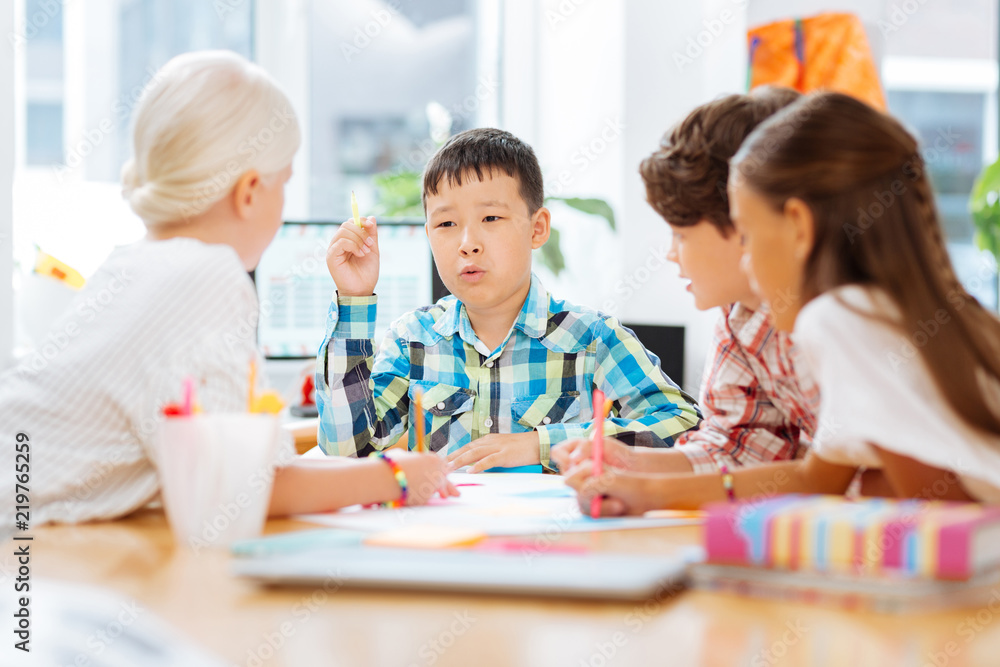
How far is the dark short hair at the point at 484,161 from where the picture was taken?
1.72 metres

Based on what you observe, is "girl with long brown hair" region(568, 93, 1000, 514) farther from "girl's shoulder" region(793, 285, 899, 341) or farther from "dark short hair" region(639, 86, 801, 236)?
"dark short hair" region(639, 86, 801, 236)

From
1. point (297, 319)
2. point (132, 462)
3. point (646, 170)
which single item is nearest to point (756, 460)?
point (646, 170)

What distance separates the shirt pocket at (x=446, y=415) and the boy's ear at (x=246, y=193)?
0.70 metres

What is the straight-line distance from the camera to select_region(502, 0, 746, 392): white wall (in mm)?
2750

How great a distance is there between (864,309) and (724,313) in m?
0.46

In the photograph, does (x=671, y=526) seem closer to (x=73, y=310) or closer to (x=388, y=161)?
(x=73, y=310)

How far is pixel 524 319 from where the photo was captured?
1.70 m

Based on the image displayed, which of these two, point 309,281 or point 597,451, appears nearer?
point 597,451

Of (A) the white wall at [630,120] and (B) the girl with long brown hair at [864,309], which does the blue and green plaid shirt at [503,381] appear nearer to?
(B) the girl with long brown hair at [864,309]

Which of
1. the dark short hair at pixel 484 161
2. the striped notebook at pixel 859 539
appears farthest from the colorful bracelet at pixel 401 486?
the dark short hair at pixel 484 161

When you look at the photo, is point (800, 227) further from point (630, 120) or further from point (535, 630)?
point (630, 120)

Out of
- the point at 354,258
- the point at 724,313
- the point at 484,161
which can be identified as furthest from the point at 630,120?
the point at 724,313

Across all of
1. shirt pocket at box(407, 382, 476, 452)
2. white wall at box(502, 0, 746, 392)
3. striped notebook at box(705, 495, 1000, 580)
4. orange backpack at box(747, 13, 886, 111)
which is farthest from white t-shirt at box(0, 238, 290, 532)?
orange backpack at box(747, 13, 886, 111)

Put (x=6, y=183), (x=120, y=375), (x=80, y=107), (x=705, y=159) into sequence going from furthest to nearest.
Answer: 1. (x=80, y=107)
2. (x=6, y=183)
3. (x=705, y=159)
4. (x=120, y=375)
